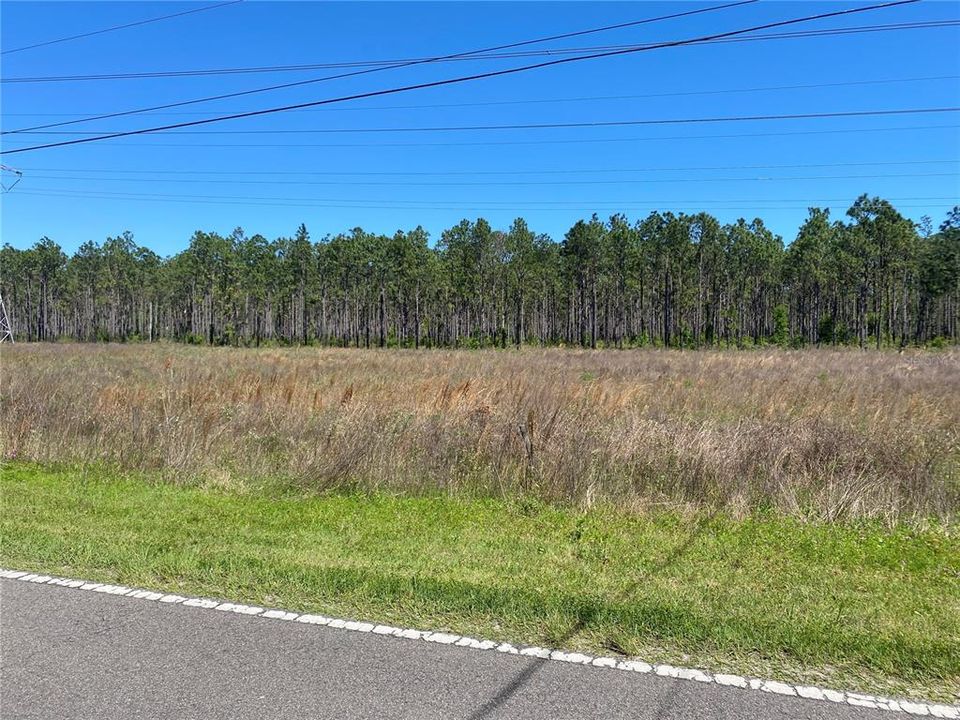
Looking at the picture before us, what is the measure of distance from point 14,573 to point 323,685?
10.6 ft

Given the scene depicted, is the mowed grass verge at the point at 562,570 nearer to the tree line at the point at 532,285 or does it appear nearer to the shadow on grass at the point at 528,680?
A: the shadow on grass at the point at 528,680

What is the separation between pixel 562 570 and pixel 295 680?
2184mm

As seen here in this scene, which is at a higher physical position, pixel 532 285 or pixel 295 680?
pixel 532 285

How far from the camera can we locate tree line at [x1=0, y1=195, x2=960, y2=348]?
7094cm

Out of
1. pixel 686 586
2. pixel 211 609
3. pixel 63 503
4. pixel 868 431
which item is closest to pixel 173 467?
pixel 63 503

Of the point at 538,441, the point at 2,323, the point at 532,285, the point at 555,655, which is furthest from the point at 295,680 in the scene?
the point at 532,285

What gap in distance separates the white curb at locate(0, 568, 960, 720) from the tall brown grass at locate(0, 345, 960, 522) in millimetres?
3068

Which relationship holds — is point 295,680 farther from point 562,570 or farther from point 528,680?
point 562,570

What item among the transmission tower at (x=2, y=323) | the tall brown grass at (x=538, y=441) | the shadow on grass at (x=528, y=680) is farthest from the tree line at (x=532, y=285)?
the shadow on grass at (x=528, y=680)

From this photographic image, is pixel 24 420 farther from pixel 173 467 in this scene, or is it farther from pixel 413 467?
pixel 413 467

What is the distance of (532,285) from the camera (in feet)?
272

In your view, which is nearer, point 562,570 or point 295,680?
point 295,680

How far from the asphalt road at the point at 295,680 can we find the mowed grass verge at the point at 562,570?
323mm

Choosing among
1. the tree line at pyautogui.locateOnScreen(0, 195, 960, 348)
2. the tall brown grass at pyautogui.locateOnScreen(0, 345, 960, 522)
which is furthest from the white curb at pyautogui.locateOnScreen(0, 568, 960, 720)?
the tree line at pyautogui.locateOnScreen(0, 195, 960, 348)
